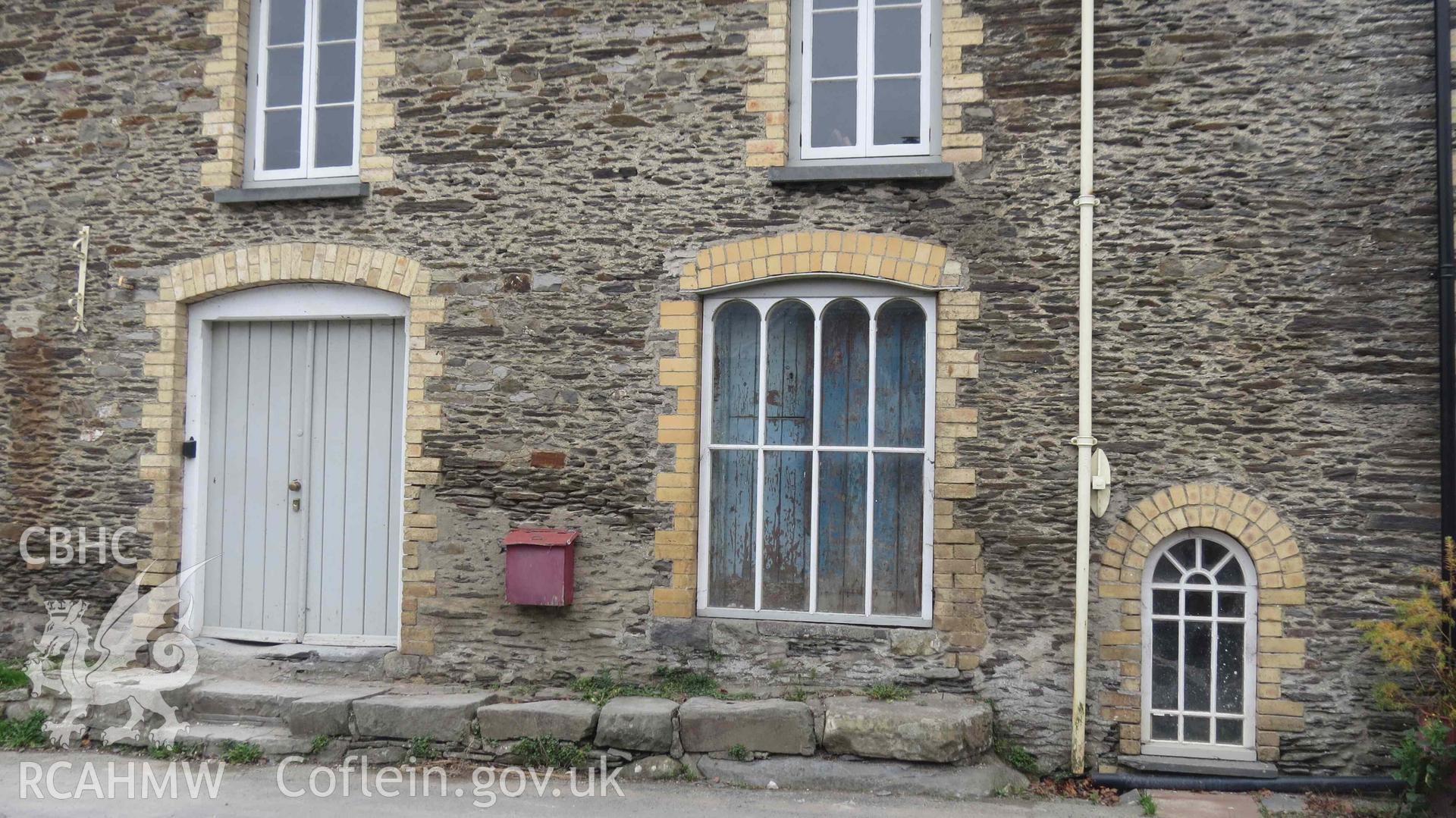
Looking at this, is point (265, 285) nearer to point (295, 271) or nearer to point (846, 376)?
point (295, 271)

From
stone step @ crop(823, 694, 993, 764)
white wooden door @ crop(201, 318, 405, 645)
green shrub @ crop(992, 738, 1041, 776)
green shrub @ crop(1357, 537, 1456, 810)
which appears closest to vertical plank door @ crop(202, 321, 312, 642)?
white wooden door @ crop(201, 318, 405, 645)

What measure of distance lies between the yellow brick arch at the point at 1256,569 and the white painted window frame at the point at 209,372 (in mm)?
4457

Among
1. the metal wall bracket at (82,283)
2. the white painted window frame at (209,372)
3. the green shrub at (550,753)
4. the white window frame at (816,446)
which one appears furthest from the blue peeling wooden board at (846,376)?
the metal wall bracket at (82,283)

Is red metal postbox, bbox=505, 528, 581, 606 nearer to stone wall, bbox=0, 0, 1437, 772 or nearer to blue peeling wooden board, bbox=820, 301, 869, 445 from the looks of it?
stone wall, bbox=0, 0, 1437, 772

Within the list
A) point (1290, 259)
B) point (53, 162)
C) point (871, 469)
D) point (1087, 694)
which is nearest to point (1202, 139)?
point (1290, 259)

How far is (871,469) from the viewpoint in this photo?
6160mm

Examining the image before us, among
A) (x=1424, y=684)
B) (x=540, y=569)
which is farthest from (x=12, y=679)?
(x=1424, y=684)

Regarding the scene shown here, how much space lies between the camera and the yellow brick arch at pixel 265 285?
650 cm

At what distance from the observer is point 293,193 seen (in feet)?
22.1

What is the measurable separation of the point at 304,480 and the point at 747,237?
11.2 feet

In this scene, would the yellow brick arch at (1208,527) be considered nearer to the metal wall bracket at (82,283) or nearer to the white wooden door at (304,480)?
the white wooden door at (304,480)

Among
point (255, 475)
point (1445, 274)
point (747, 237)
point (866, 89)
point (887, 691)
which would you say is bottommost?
point (887, 691)

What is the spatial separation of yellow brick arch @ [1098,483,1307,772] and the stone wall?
8cm

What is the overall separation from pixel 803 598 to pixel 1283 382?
2.98 m
